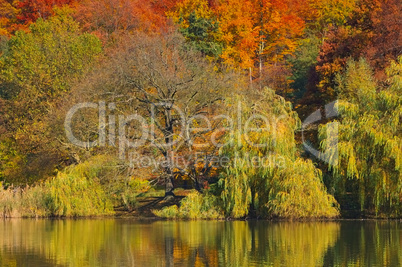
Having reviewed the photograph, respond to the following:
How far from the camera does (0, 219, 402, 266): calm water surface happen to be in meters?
21.2

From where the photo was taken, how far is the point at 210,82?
126 feet

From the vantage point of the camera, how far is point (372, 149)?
31.8 m

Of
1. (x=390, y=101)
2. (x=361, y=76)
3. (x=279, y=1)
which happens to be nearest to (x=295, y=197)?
(x=390, y=101)

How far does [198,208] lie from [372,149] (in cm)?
902

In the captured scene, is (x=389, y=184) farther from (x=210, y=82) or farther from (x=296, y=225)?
(x=210, y=82)

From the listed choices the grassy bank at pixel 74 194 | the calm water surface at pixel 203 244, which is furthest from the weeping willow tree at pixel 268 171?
the grassy bank at pixel 74 194

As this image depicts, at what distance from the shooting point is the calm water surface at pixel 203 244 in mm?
21219

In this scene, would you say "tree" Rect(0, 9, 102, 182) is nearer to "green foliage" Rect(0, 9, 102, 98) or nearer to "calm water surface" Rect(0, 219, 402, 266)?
"green foliage" Rect(0, 9, 102, 98)

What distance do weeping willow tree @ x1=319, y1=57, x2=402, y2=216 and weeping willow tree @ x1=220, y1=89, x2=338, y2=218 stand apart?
53.5 inches

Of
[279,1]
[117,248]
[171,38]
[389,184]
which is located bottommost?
[117,248]

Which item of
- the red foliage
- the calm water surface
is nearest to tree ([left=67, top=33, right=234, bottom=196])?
the calm water surface

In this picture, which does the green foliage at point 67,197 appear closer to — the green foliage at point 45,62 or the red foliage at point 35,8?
the green foliage at point 45,62

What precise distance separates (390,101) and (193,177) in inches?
474

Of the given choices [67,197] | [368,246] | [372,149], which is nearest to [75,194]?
[67,197]
